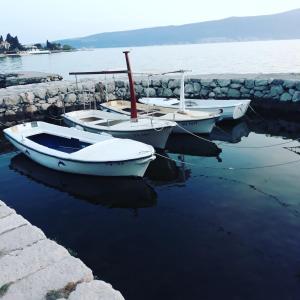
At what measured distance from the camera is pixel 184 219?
25.4 ft

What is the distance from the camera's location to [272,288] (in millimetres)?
5477

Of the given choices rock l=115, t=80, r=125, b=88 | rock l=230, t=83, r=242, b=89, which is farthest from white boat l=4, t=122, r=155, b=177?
rock l=230, t=83, r=242, b=89

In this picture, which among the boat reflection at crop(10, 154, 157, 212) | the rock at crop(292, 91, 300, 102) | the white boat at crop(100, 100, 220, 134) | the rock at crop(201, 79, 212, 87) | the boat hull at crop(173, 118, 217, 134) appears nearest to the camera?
the boat reflection at crop(10, 154, 157, 212)

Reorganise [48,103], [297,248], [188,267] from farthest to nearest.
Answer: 1. [48,103]
2. [297,248]
3. [188,267]

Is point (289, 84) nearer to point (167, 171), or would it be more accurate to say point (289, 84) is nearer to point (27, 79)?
point (167, 171)

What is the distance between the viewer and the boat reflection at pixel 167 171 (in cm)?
1010

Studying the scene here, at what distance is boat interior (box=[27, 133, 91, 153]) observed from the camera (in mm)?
11451

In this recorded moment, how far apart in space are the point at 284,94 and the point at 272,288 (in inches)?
577

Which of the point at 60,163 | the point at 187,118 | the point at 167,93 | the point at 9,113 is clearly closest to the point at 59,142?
the point at 60,163

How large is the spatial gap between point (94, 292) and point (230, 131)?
1221 cm

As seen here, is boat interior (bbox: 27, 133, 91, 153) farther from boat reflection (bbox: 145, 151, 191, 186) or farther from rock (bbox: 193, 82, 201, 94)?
rock (bbox: 193, 82, 201, 94)

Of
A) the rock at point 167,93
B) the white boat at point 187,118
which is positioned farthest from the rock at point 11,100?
the rock at point 167,93

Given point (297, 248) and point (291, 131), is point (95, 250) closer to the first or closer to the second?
point (297, 248)

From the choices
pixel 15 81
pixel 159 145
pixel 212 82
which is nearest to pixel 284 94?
pixel 212 82
